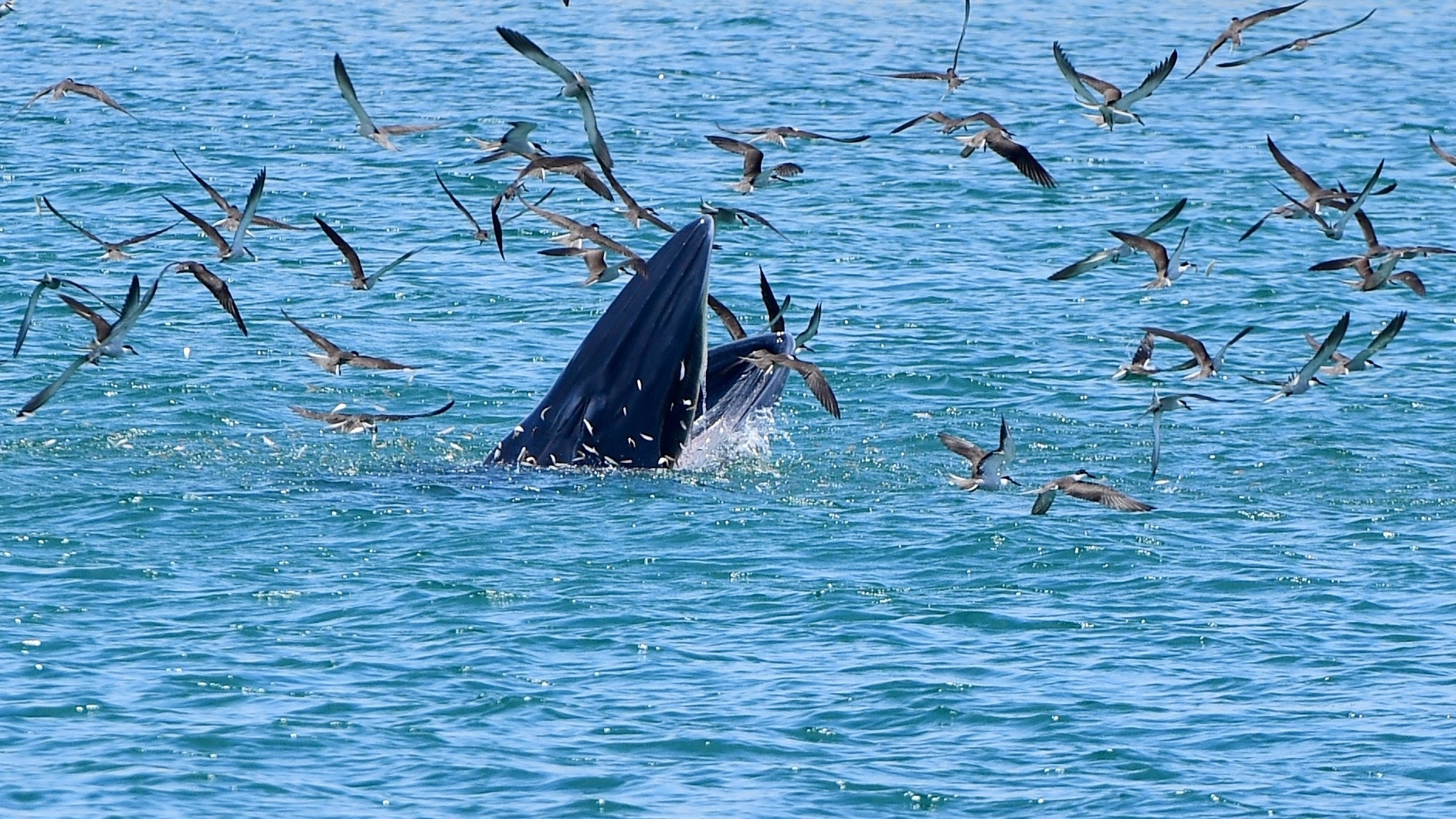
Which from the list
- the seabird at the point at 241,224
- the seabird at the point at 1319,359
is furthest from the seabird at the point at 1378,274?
the seabird at the point at 241,224

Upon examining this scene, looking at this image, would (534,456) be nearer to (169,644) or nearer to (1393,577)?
(169,644)

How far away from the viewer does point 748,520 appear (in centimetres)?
2034

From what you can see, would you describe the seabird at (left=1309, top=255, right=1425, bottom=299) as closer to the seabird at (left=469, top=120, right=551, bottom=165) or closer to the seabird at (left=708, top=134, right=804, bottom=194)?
the seabird at (left=708, top=134, right=804, bottom=194)

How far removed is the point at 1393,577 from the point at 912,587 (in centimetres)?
405

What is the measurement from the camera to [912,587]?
61.5 feet

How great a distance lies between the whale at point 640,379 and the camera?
→ 66.0 ft

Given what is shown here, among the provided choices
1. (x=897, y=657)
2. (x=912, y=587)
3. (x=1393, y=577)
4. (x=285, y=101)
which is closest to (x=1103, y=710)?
(x=897, y=657)

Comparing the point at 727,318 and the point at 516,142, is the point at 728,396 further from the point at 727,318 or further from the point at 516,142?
the point at 516,142

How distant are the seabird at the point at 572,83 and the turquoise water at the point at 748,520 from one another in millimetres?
3208

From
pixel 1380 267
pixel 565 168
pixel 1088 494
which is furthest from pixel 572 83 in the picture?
pixel 1380 267

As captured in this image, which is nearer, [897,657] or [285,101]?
[897,657]

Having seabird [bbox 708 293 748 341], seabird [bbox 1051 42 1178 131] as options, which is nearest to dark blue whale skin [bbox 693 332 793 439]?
seabird [bbox 708 293 748 341]

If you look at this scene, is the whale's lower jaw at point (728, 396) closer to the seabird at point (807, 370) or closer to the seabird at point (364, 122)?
the seabird at point (807, 370)

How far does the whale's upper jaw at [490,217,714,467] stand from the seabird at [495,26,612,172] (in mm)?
1255
